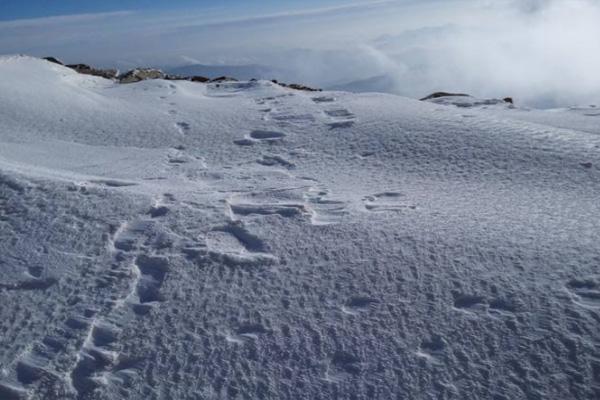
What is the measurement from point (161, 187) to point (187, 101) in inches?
165

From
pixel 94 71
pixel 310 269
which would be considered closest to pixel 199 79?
pixel 94 71

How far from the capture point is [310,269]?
10.1ft

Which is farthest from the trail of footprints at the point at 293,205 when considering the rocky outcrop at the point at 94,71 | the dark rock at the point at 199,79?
the rocky outcrop at the point at 94,71

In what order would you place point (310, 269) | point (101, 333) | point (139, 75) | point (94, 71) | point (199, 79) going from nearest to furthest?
point (101, 333)
point (310, 269)
point (199, 79)
point (139, 75)
point (94, 71)

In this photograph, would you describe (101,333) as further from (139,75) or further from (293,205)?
(139,75)

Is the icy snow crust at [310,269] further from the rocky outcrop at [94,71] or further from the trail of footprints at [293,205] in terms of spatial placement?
the rocky outcrop at [94,71]

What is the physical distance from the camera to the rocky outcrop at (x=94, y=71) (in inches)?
468

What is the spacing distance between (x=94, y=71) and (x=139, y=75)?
1202 millimetres

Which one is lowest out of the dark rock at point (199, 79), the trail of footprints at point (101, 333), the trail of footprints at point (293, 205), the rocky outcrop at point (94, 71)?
the trail of footprints at point (101, 333)

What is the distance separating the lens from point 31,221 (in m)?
3.63

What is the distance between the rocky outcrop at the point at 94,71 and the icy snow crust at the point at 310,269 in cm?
684

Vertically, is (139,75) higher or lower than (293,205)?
higher

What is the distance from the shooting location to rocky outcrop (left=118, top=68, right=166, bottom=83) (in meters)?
11.4

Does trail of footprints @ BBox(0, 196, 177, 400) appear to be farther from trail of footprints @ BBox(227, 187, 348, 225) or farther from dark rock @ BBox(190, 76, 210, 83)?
dark rock @ BBox(190, 76, 210, 83)
